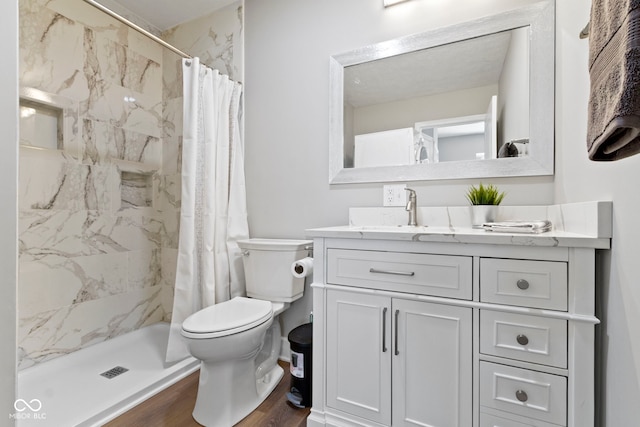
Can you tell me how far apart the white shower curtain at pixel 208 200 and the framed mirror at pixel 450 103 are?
706 millimetres

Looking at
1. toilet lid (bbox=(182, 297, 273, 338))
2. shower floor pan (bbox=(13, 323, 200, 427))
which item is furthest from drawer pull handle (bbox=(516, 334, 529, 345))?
shower floor pan (bbox=(13, 323, 200, 427))

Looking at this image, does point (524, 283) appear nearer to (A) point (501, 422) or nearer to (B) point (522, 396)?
(B) point (522, 396)

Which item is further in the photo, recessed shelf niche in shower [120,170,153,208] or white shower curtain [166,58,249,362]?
recessed shelf niche in shower [120,170,153,208]

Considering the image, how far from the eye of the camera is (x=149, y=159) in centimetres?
242

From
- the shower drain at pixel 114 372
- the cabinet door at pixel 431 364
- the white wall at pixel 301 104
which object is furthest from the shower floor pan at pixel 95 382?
the cabinet door at pixel 431 364

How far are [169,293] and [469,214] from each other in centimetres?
230

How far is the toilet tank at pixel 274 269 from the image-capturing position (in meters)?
1.76

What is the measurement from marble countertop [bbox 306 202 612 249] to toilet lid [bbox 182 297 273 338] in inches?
20.7

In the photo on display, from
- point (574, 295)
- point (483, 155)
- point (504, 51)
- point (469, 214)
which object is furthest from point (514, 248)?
point (504, 51)

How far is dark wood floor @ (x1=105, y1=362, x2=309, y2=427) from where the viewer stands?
137cm

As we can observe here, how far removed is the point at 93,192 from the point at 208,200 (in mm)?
860

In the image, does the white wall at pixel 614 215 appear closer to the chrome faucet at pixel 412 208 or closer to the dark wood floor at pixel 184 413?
the chrome faucet at pixel 412 208

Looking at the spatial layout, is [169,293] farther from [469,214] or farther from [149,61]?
[469,214]

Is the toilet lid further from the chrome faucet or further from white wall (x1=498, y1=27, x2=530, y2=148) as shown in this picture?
white wall (x1=498, y1=27, x2=530, y2=148)
